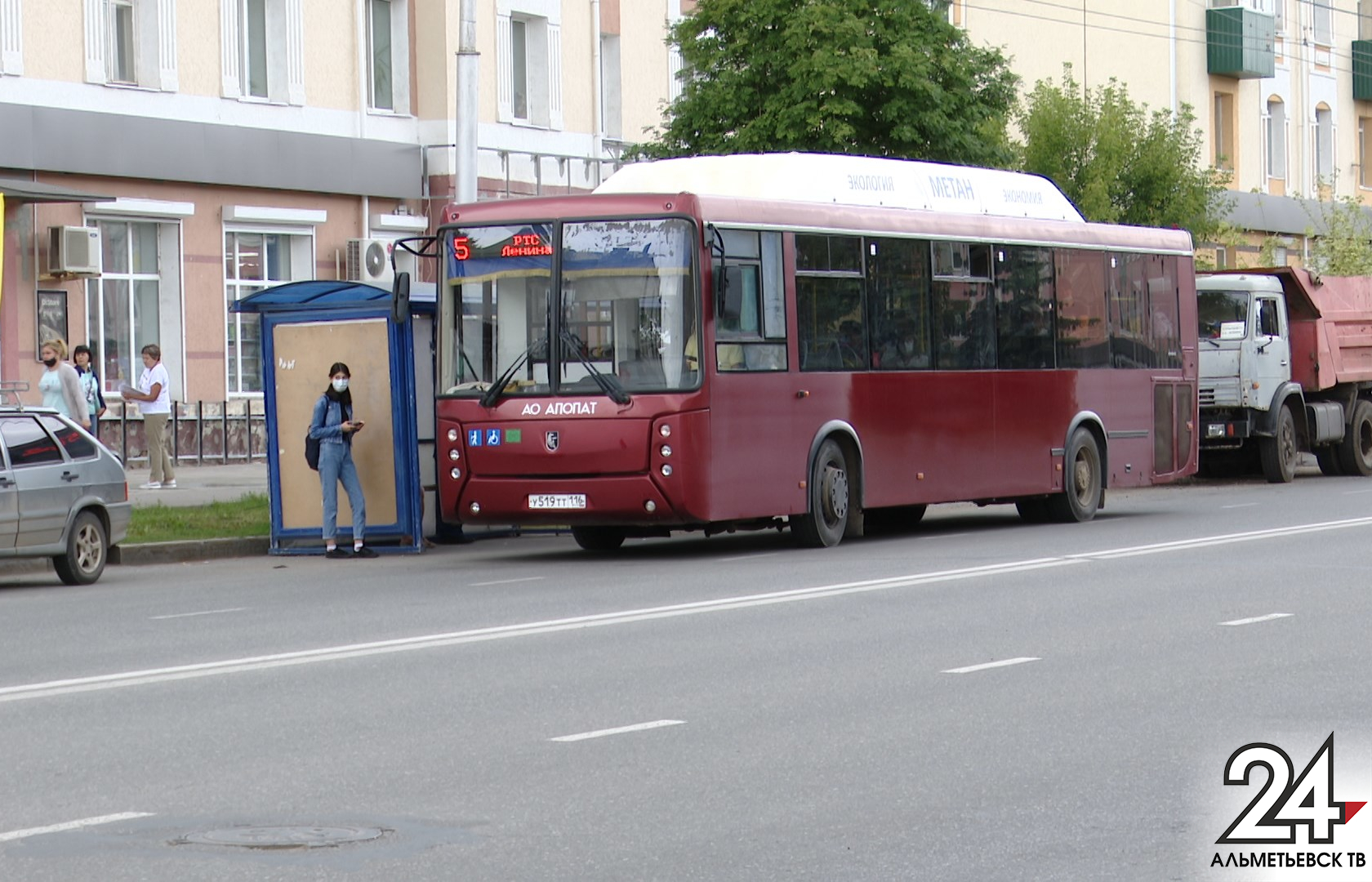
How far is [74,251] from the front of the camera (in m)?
28.7

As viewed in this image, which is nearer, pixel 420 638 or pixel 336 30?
pixel 420 638

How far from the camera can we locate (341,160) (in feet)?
109

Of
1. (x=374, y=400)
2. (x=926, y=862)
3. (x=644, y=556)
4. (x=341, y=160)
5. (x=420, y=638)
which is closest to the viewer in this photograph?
(x=926, y=862)

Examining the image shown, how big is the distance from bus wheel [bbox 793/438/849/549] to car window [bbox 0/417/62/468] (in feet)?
20.2

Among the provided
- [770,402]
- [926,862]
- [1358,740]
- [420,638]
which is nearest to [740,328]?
[770,402]

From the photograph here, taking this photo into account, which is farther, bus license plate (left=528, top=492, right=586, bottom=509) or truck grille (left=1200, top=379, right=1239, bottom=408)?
truck grille (left=1200, top=379, right=1239, bottom=408)

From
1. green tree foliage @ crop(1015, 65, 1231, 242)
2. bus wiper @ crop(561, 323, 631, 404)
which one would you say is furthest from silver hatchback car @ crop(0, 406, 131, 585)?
green tree foliage @ crop(1015, 65, 1231, 242)

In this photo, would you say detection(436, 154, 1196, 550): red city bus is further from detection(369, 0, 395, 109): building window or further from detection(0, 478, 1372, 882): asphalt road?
detection(369, 0, 395, 109): building window

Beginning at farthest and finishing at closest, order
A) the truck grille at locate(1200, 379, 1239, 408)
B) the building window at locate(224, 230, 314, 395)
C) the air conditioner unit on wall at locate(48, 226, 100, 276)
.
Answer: the building window at locate(224, 230, 314, 395), the truck grille at locate(1200, 379, 1239, 408), the air conditioner unit on wall at locate(48, 226, 100, 276)

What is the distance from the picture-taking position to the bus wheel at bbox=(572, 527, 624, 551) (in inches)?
802

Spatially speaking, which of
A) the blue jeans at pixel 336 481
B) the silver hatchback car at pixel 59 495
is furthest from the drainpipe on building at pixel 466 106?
the silver hatchback car at pixel 59 495

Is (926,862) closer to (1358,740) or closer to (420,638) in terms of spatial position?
(1358,740)

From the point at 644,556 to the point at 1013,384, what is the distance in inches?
184

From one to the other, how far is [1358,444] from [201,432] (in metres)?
16.5
